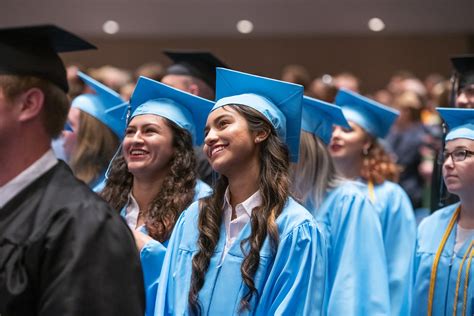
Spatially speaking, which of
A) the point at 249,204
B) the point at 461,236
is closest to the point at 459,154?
the point at 461,236

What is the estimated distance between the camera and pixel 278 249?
11.2 ft

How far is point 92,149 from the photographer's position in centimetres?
514

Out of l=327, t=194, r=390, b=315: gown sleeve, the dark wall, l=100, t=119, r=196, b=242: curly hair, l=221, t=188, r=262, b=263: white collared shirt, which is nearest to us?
l=221, t=188, r=262, b=263: white collared shirt

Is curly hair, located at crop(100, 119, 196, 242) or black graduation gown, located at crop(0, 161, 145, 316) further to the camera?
curly hair, located at crop(100, 119, 196, 242)

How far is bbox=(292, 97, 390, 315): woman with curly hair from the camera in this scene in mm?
4625

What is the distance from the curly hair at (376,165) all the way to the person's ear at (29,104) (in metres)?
3.75

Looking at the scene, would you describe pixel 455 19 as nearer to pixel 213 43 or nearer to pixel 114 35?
pixel 213 43

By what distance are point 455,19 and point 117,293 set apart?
10.3 meters

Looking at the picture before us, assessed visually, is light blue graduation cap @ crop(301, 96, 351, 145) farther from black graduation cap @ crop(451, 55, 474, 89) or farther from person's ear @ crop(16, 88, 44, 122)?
person's ear @ crop(16, 88, 44, 122)

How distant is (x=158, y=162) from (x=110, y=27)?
836 cm

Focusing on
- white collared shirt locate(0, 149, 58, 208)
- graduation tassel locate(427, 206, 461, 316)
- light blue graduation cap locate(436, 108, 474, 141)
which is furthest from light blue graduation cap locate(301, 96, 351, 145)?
white collared shirt locate(0, 149, 58, 208)

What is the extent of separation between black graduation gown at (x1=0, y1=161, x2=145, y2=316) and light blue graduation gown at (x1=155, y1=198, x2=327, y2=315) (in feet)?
3.79

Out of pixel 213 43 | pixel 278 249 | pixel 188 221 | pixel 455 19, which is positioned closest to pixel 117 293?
pixel 278 249

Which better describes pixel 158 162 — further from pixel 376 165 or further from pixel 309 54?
pixel 309 54
